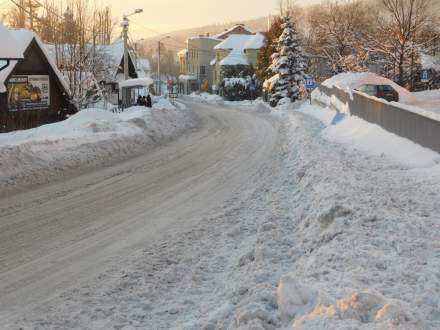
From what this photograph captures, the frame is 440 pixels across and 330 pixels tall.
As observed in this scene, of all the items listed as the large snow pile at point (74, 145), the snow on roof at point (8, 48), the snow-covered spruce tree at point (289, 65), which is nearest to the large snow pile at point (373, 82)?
the snow-covered spruce tree at point (289, 65)

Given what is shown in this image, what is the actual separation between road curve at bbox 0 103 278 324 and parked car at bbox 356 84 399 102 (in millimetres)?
18605

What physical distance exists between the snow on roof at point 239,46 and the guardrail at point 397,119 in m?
56.3

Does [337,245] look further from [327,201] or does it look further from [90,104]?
[90,104]

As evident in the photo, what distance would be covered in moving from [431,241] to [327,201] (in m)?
2.37

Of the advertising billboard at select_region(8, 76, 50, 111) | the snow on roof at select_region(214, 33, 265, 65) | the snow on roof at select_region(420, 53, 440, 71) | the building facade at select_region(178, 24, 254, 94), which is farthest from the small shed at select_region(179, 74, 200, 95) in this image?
the advertising billboard at select_region(8, 76, 50, 111)

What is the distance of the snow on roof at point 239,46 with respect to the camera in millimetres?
80125

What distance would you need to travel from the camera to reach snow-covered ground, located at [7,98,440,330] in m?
4.86

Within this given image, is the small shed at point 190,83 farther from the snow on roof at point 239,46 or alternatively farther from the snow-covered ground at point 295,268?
the snow-covered ground at point 295,268

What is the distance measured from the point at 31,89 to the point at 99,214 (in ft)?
66.9

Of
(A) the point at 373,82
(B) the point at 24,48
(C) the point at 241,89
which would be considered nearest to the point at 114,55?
(B) the point at 24,48

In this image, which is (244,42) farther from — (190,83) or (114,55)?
(114,55)

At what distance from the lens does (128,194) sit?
11.6m

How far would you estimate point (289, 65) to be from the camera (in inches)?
1981

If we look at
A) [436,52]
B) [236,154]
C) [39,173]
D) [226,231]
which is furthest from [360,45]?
[226,231]
